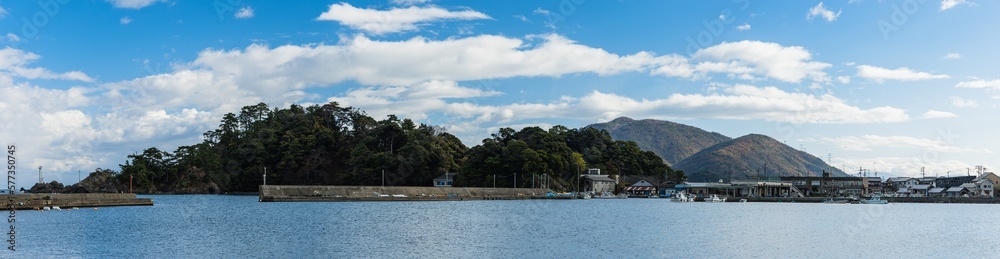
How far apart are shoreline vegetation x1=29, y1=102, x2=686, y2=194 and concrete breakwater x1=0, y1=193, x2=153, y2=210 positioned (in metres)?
42.6

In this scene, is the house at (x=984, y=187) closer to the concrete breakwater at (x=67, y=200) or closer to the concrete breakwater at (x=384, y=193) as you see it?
the concrete breakwater at (x=384, y=193)

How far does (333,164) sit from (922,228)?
316ft

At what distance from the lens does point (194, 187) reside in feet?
418

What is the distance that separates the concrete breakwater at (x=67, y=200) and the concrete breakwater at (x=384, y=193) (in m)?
12.4

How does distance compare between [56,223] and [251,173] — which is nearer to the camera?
[56,223]

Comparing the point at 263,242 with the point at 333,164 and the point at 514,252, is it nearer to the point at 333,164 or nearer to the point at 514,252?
the point at 514,252

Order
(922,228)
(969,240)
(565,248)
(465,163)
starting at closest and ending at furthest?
(565,248), (969,240), (922,228), (465,163)

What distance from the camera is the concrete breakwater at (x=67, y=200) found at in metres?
58.6

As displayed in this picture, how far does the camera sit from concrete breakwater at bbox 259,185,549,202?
258 ft

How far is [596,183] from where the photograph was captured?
125 metres

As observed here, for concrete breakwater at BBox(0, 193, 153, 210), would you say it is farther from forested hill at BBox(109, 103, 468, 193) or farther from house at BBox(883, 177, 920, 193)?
house at BBox(883, 177, 920, 193)

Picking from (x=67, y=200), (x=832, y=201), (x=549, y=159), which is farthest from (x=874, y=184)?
(x=67, y=200)

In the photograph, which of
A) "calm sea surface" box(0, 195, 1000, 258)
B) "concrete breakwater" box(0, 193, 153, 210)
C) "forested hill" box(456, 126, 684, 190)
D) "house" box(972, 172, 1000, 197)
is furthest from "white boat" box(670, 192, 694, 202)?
"concrete breakwater" box(0, 193, 153, 210)

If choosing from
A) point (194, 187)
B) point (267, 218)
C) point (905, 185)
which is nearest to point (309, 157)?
point (194, 187)
